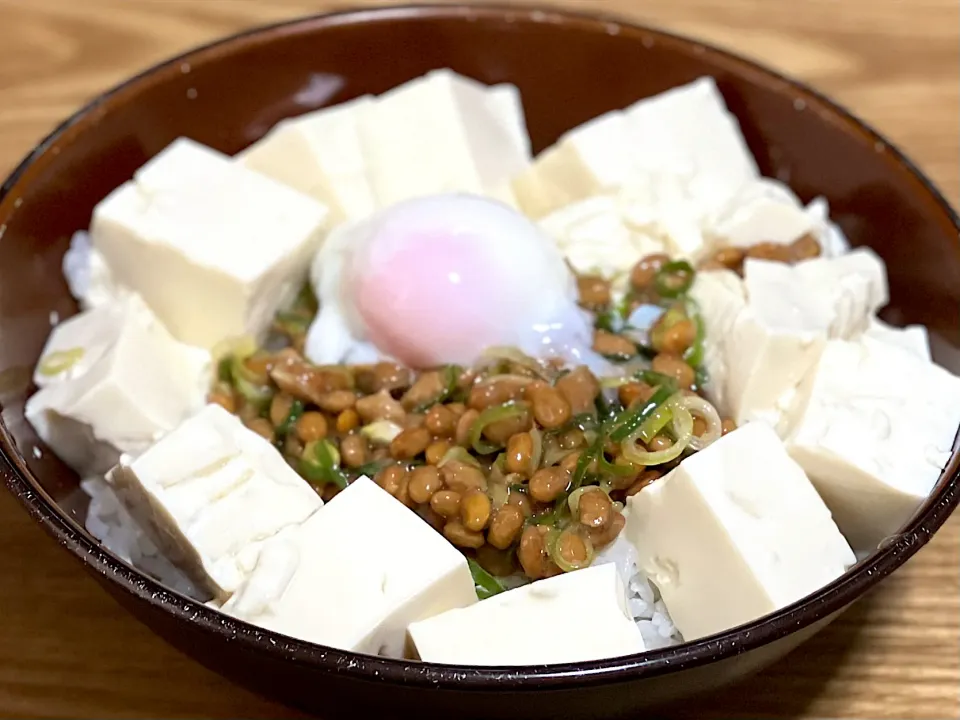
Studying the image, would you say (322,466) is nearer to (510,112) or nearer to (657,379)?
(657,379)

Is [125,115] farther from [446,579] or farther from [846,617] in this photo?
[846,617]

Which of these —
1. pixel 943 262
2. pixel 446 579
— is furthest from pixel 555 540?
pixel 943 262

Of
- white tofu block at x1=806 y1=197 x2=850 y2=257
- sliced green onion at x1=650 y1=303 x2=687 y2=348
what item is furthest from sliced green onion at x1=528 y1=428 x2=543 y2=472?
white tofu block at x1=806 y1=197 x2=850 y2=257

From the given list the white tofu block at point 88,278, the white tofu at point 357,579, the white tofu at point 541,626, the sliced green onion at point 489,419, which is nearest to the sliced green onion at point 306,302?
the white tofu block at point 88,278

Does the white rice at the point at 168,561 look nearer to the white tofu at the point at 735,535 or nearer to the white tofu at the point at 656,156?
the white tofu at the point at 735,535

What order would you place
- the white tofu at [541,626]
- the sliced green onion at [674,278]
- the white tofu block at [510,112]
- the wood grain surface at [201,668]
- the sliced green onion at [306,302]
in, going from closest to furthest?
the white tofu at [541,626] < the wood grain surface at [201,668] < the sliced green onion at [674,278] < the sliced green onion at [306,302] < the white tofu block at [510,112]

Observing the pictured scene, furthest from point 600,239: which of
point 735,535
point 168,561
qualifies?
point 168,561
